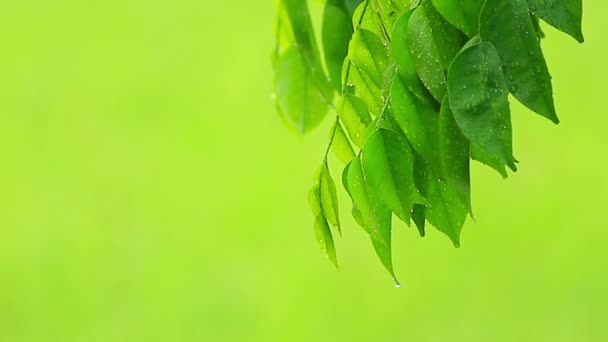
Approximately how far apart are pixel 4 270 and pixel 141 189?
0.43 m

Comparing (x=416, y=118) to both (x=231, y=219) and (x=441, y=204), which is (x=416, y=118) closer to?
(x=441, y=204)

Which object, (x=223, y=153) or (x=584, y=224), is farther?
(x=223, y=153)

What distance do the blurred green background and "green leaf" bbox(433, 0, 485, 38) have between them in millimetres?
1920

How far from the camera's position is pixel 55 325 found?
2.78 m

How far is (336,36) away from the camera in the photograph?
0.96 m

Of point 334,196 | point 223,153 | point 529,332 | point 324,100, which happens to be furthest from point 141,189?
point 334,196

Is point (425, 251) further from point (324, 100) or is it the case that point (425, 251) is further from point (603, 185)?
point (324, 100)

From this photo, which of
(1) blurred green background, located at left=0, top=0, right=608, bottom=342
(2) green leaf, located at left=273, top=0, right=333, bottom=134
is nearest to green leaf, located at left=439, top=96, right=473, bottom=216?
(2) green leaf, located at left=273, top=0, right=333, bottom=134

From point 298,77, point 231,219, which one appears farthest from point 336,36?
point 231,219

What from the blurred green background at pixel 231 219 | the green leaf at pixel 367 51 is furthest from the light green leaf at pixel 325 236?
the blurred green background at pixel 231 219

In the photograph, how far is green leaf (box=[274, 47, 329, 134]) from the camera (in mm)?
1085

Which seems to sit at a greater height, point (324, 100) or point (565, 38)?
point (324, 100)

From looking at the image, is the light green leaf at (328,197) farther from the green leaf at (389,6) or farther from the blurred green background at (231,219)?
the blurred green background at (231,219)

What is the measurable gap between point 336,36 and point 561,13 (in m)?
0.29
